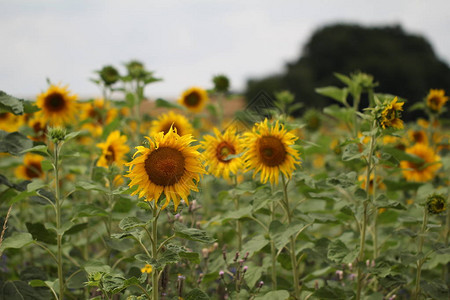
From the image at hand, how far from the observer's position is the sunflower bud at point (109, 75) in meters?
3.75

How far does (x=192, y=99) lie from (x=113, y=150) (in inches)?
67.5

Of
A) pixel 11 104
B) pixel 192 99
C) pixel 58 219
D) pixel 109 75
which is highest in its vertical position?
pixel 109 75

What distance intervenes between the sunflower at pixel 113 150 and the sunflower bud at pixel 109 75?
3.02 feet

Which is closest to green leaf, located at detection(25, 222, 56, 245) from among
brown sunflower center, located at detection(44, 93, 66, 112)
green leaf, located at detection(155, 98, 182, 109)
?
brown sunflower center, located at detection(44, 93, 66, 112)

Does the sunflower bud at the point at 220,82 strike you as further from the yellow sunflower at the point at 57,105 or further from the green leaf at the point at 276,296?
the green leaf at the point at 276,296

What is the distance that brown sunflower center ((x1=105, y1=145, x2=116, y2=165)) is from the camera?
2920 millimetres

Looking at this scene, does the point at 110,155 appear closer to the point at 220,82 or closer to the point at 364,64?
the point at 220,82

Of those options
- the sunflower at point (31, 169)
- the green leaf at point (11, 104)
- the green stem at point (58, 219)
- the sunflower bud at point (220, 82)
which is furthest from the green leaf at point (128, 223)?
the sunflower bud at point (220, 82)

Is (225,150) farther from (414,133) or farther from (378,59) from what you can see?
(378,59)

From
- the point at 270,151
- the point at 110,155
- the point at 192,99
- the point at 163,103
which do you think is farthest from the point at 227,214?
the point at 192,99

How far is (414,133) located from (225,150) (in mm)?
3095

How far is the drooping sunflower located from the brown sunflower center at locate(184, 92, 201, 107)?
2.65m

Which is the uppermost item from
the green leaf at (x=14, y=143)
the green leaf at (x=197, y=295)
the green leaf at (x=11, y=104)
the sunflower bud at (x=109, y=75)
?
the sunflower bud at (x=109, y=75)

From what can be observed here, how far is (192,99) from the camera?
455 cm
